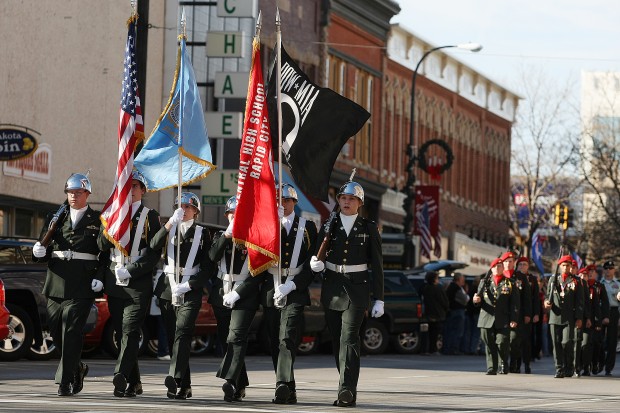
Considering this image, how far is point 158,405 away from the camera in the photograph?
48.8 feet

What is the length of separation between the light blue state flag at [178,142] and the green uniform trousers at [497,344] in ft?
29.7

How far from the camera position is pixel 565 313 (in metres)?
25.3

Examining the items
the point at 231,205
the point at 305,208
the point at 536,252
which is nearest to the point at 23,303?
the point at 231,205

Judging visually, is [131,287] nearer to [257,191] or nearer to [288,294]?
[288,294]

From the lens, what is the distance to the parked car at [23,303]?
2295cm

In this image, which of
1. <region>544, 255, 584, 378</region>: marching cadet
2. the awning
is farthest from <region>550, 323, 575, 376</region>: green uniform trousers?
the awning

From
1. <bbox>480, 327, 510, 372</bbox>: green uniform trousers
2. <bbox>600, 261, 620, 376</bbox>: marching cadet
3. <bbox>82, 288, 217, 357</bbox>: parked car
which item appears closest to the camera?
<bbox>82, 288, 217, 357</bbox>: parked car

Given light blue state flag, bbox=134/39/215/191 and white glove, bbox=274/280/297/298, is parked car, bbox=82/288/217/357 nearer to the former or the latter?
light blue state flag, bbox=134/39/215/191

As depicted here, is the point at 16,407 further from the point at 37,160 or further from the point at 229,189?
the point at 229,189

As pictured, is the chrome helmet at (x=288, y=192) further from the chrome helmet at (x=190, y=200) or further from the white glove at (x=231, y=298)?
the white glove at (x=231, y=298)

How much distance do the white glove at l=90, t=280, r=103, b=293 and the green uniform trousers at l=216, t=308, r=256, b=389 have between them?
1.25 m

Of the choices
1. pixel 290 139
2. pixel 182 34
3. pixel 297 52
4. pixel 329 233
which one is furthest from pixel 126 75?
pixel 297 52

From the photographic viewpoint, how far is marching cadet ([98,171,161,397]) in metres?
15.7

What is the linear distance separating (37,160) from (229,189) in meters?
6.87
